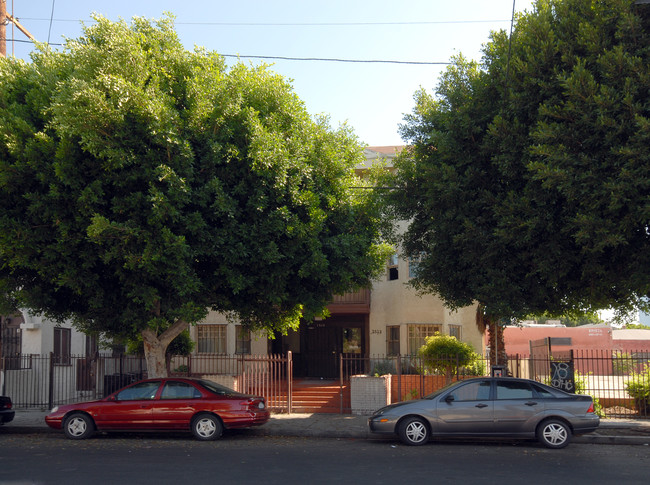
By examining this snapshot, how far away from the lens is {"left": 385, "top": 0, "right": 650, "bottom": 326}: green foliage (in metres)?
10.8

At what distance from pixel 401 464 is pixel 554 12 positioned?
9201mm

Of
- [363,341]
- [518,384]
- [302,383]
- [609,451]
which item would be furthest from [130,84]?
[363,341]

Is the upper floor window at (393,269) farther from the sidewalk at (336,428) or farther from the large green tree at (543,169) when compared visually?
A: the large green tree at (543,169)

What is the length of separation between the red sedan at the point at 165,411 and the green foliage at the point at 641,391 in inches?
387

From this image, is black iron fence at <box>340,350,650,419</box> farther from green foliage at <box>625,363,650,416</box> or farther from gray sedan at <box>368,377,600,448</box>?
gray sedan at <box>368,377,600,448</box>

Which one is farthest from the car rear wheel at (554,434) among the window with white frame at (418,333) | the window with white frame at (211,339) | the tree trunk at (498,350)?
the window with white frame at (211,339)

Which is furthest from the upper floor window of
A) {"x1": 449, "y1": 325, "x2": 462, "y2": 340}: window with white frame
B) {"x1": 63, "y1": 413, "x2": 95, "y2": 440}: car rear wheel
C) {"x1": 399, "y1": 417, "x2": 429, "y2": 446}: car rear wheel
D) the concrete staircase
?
{"x1": 63, "y1": 413, "x2": 95, "y2": 440}: car rear wheel

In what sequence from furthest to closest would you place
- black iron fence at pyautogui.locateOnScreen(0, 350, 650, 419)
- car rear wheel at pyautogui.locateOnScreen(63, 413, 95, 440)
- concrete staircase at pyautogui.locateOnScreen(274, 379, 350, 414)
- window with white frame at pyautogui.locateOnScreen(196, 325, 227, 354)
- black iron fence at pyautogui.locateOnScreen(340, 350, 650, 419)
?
window with white frame at pyautogui.locateOnScreen(196, 325, 227, 354)
concrete staircase at pyautogui.locateOnScreen(274, 379, 350, 414)
black iron fence at pyautogui.locateOnScreen(0, 350, 650, 419)
black iron fence at pyautogui.locateOnScreen(340, 350, 650, 419)
car rear wheel at pyautogui.locateOnScreen(63, 413, 95, 440)

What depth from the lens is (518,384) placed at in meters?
12.0

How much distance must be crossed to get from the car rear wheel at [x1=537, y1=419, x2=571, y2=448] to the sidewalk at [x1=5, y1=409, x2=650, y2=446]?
1.31m

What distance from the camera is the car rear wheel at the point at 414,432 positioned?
38.9ft

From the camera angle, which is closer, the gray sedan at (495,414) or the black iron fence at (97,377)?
the gray sedan at (495,414)

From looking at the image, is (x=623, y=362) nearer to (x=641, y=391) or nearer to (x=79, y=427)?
(x=641, y=391)

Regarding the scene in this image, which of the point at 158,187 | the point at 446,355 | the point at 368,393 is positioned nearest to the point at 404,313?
the point at 446,355
